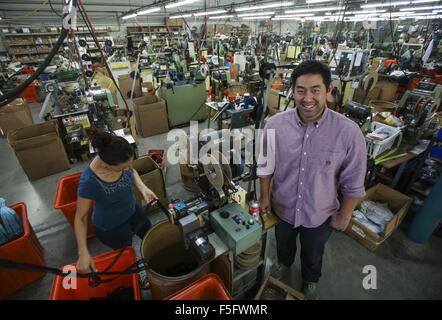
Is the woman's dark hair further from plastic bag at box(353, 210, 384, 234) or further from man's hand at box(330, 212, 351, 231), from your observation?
plastic bag at box(353, 210, 384, 234)


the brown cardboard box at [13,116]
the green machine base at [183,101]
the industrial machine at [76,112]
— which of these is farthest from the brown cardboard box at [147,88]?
the brown cardboard box at [13,116]

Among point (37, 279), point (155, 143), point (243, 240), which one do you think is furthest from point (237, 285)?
point (155, 143)

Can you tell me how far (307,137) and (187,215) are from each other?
0.75 metres

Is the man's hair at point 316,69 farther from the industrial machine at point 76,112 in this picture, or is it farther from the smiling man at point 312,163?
the industrial machine at point 76,112

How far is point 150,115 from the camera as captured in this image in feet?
13.4

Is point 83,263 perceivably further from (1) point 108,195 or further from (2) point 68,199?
(2) point 68,199

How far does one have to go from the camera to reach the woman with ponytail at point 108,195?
123 cm

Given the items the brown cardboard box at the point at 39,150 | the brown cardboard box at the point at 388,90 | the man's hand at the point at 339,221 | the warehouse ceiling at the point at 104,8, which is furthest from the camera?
the warehouse ceiling at the point at 104,8

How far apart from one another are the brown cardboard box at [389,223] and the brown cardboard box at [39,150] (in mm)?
3674

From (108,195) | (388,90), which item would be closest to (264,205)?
(108,195)

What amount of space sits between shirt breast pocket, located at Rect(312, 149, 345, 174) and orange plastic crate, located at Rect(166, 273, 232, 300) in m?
0.81

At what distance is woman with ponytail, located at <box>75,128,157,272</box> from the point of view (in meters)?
1.23

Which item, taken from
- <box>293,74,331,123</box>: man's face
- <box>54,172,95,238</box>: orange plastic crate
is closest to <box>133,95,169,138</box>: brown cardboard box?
<box>54,172,95,238</box>: orange plastic crate

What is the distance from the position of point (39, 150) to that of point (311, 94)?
3412 millimetres
